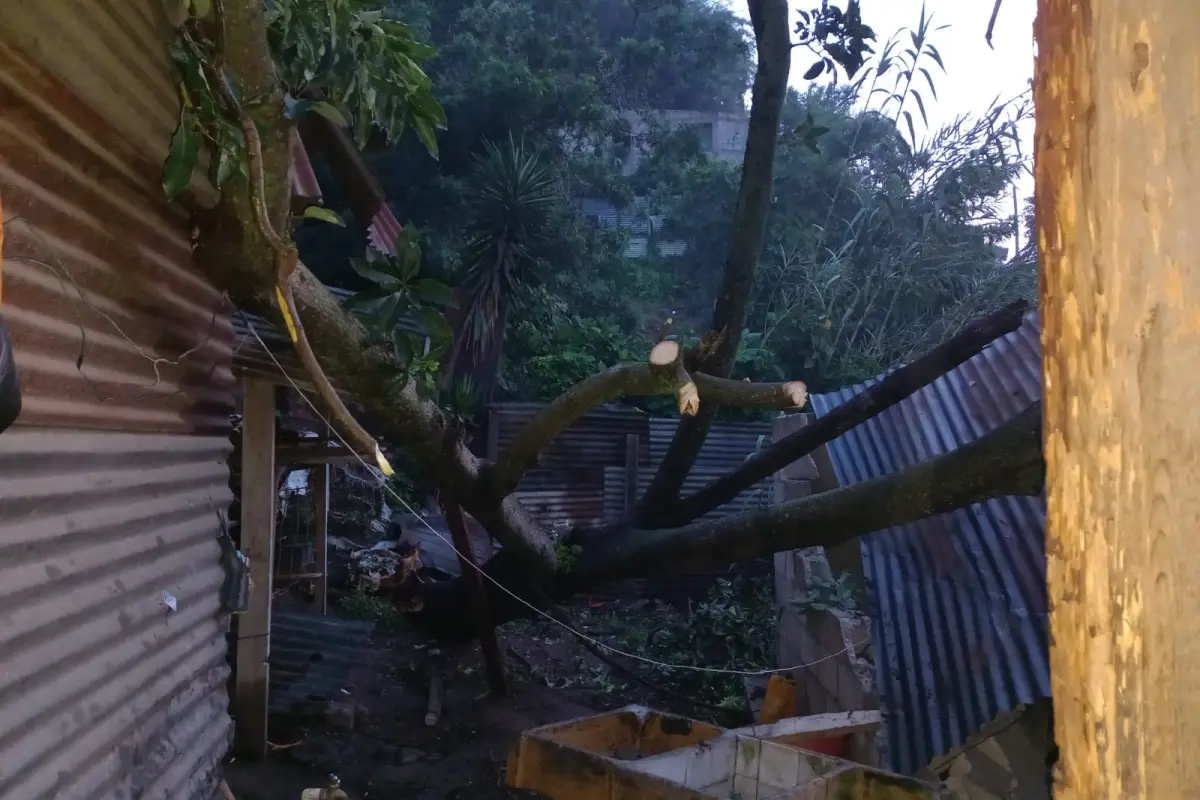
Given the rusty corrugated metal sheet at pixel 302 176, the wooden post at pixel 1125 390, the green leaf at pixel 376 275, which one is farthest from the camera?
the rusty corrugated metal sheet at pixel 302 176

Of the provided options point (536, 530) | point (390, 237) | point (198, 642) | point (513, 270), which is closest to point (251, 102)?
point (198, 642)

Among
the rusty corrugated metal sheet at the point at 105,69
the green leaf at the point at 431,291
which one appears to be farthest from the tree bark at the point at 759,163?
the rusty corrugated metal sheet at the point at 105,69

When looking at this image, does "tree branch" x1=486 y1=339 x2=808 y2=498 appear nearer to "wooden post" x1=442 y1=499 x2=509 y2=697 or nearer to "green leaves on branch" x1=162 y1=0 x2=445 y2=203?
"green leaves on branch" x1=162 y1=0 x2=445 y2=203

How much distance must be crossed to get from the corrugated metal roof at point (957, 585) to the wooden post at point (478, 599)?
2.93 metres

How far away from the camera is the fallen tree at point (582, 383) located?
2902mm

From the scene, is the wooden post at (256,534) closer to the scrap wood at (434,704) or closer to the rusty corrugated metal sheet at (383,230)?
the scrap wood at (434,704)

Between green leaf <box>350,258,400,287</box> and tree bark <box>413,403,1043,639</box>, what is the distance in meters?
2.13

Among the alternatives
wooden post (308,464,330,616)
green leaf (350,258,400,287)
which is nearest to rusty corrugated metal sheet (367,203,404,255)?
wooden post (308,464,330,616)

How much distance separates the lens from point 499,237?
1163 centimetres

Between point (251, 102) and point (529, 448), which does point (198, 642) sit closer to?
point (529, 448)

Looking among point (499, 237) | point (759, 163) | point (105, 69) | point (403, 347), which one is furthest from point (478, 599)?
point (499, 237)

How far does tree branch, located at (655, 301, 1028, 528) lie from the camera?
480 centimetres

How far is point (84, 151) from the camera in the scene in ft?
8.59

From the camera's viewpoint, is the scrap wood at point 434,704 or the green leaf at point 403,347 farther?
the scrap wood at point 434,704
